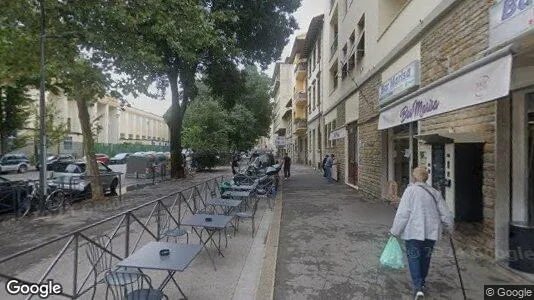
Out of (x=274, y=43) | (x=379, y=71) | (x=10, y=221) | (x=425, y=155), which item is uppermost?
Result: (x=274, y=43)

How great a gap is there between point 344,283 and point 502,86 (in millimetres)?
3026

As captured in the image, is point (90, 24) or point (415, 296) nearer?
point (415, 296)

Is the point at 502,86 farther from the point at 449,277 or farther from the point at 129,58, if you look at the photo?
the point at 129,58

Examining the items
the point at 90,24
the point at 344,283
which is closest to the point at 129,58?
the point at 90,24

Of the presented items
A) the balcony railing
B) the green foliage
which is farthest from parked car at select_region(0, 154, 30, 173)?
the balcony railing

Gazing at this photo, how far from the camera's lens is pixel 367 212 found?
1080 cm

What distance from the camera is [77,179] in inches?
548

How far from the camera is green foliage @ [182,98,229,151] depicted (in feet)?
112

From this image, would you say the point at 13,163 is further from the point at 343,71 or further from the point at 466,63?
the point at 466,63

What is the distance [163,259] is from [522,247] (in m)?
4.66

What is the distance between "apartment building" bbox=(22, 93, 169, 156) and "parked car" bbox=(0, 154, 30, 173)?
24.7ft

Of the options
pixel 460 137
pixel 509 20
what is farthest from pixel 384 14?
pixel 509 20

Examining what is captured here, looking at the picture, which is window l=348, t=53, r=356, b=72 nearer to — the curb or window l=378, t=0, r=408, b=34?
window l=378, t=0, r=408, b=34

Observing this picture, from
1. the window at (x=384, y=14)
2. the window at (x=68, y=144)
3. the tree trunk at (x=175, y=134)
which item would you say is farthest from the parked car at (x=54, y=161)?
the window at (x=68, y=144)
